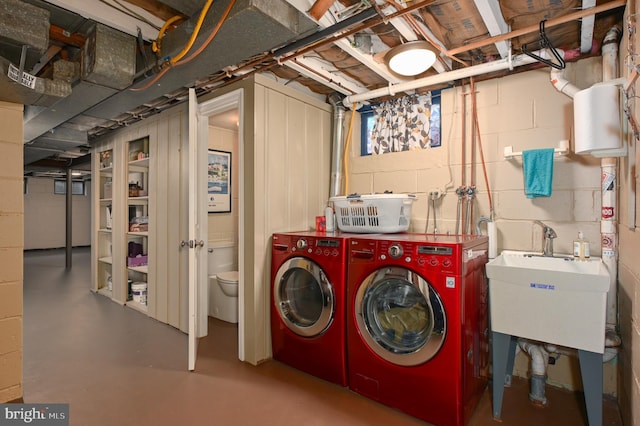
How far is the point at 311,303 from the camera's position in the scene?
2529 millimetres

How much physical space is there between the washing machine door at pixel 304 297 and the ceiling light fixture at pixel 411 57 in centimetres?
143

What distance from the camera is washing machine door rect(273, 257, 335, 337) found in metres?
2.30

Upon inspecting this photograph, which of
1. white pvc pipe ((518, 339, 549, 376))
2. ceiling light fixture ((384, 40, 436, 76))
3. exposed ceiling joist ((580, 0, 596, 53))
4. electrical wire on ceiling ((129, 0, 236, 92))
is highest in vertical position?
exposed ceiling joist ((580, 0, 596, 53))

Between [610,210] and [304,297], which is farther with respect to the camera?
[304,297]

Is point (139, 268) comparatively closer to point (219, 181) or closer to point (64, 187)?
point (219, 181)

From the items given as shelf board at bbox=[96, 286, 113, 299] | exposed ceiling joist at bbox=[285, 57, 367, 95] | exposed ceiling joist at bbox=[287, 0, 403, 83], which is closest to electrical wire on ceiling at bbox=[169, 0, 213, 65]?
exposed ceiling joist at bbox=[287, 0, 403, 83]

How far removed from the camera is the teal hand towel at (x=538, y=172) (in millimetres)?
2129

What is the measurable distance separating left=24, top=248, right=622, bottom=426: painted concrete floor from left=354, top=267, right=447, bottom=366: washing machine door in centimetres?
37

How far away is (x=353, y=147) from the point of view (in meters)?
3.15

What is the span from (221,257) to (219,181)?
886 mm

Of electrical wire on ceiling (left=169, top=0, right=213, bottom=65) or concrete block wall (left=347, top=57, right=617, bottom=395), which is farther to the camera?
concrete block wall (left=347, top=57, right=617, bottom=395)

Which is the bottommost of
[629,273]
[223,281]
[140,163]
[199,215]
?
[223,281]

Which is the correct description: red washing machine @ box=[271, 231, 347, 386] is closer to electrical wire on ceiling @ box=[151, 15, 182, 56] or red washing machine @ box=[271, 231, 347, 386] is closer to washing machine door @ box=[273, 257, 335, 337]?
washing machine door @ box=[273, 257, 335, 337]

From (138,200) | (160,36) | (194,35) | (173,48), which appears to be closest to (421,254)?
(194,35)
